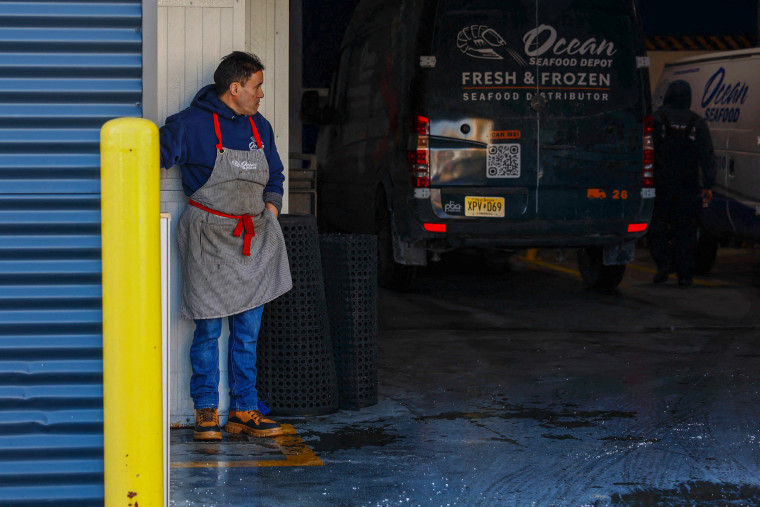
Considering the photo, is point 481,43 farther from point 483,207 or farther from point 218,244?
point 218,244

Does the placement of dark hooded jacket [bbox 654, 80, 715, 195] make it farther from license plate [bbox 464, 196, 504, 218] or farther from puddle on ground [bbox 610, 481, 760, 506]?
puddle on ground [bbox 610, 481, 760, 506]

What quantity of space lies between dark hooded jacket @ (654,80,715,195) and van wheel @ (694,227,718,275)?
4.93 feet

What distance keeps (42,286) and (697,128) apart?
10.2 m

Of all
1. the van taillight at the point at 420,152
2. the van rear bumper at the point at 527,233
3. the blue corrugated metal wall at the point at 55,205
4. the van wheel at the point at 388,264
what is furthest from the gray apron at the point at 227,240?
the van wheel at the point at 388,264

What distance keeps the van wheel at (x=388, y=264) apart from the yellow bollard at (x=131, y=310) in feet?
28.4

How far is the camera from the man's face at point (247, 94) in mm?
5801

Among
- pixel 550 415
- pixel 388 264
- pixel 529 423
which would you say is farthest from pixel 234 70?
pixel 388 264

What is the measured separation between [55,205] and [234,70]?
2.69m

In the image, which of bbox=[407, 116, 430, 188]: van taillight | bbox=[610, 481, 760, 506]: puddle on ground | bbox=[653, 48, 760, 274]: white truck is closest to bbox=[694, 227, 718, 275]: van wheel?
bbox=[653, 48, 760, 274]: white truck

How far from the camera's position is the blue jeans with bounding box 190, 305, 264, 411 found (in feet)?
19.7

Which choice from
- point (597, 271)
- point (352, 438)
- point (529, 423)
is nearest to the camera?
point (352, 438)

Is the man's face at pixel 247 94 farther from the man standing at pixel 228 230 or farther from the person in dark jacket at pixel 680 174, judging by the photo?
the person in dark jacket at pixel 680 174

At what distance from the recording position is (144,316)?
295 cm

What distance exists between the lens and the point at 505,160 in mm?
10438
